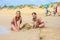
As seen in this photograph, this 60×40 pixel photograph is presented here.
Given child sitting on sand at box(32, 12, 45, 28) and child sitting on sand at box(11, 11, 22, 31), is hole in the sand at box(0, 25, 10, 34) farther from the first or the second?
child sitting on sand at box(32, 12, 45, 28)

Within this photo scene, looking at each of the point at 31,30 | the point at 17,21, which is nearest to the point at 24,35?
the point at 31,30

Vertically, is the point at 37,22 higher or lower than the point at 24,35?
higher

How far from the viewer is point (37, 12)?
111 inches

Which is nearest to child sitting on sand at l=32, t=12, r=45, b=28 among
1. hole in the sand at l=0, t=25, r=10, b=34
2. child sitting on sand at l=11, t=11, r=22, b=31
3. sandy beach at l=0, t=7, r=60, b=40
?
sandy beach at l=0, t=7, r=60, b=40

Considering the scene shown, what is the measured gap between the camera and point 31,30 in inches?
108

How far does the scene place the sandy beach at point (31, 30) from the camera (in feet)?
8.55

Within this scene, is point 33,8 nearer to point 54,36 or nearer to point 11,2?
point 11,2

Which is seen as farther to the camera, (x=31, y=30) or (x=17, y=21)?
(x=17, y=21)

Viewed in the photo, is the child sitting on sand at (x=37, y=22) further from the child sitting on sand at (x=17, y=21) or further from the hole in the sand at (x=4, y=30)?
the hole in the sand at (x=4, y=30)

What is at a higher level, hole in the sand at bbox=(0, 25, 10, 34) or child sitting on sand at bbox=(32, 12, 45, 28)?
child sitting on sand at bbox=(32, 12, 45, 28)

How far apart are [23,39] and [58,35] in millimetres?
457

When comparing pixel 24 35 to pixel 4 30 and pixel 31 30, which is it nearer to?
pixel 31 30

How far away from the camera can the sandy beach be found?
2.61m

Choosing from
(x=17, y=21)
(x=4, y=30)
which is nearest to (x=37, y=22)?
(x=17, y=21)
